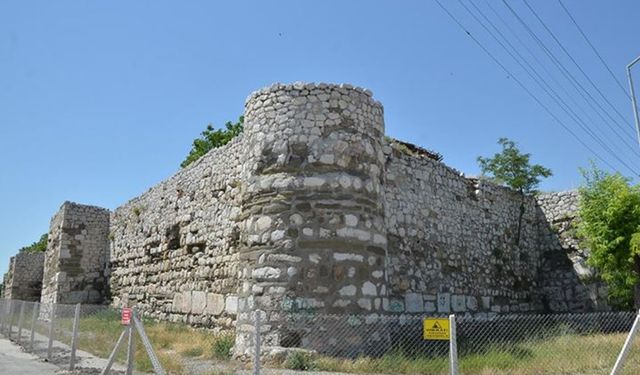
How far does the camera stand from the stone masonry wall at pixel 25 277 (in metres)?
29.2

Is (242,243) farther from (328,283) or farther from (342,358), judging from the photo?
(342,358)

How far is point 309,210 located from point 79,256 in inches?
596

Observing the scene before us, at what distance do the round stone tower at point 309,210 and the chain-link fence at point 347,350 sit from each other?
0.82ft

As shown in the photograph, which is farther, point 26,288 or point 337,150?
point 26,288

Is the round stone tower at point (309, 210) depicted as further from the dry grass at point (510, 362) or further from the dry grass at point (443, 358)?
the dry grass at point (510, 362)

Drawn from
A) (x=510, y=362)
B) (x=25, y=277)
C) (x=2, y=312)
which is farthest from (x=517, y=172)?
(x=25, y=277)

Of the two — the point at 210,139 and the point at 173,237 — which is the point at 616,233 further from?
the point at 210,139

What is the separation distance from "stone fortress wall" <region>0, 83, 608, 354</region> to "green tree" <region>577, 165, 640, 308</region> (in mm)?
2201

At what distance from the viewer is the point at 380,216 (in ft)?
35.4

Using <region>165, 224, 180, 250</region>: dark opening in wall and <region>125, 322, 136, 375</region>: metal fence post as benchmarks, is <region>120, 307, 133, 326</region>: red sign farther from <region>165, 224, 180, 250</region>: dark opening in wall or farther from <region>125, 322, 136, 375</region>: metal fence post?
<region>165, 224, 180, 250</region>: dark opening in wall

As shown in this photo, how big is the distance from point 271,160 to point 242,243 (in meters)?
1.72

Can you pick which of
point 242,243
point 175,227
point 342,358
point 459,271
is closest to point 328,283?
point 342,358

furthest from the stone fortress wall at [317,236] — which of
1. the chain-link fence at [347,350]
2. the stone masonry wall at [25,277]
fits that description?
the stone masonry wall at [25,277]

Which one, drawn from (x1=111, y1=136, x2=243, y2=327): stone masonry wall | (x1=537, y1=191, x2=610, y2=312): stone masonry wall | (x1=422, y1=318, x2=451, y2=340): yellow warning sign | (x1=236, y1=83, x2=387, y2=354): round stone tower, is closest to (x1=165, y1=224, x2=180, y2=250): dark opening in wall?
(x1=111, y1=136, x2=243, y2=327): stone masonry wall
